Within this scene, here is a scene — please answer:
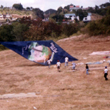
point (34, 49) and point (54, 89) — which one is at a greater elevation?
point (34, 49)

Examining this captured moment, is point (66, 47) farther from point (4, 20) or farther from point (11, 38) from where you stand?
point (4, 20)

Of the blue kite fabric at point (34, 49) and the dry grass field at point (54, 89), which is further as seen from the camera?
the blue kite fabric at point (34, 49)

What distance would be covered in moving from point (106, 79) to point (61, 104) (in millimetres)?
6003

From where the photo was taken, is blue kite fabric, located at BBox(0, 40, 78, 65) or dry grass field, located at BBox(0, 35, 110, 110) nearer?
dry grass field, located at BBox(0, 35, 110, 110)

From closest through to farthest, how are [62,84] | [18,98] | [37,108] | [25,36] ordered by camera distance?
[37,108] < [18,98] < [62,84] < [25,36]

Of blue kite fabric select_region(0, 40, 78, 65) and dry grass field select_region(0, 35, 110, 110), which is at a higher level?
blue kite fabric select_region(0, 40, 78, 65)

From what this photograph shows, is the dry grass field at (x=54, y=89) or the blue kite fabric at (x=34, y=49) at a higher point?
the blue kite fabric at (x=34, y=49)

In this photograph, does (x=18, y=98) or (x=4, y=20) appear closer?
(x=18, y=98)

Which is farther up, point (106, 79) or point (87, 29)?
point (87, 29)

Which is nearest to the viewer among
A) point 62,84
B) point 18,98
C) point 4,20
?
point 18,98

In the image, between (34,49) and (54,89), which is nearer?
(54,89)

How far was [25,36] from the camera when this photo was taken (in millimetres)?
58156

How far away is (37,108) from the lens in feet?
38.2

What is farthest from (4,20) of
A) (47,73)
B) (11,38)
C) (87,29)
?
(47,73)
